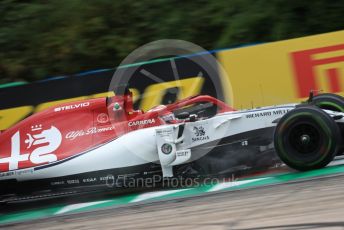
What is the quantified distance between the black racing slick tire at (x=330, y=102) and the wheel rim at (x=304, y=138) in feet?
3.28

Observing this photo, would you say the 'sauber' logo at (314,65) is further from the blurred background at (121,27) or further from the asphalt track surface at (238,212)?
the blurred background at (121,27)

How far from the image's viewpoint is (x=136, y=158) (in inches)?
275

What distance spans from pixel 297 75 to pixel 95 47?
550 cm

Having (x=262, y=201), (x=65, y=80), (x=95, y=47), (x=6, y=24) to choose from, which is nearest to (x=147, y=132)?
(x=262, y=201)

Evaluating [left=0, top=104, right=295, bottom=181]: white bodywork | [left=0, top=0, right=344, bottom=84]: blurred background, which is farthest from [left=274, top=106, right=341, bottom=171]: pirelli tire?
[left=0, top=0, right=344, bottom=84]: blurred background

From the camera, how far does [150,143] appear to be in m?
6.96

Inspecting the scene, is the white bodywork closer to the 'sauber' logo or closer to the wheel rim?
the wheel rim

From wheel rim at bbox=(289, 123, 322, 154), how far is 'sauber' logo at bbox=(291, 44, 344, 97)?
87.7 inches

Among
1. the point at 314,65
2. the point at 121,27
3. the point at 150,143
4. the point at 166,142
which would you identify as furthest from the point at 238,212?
the point at 121,27

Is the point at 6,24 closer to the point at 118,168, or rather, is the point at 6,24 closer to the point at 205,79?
the point at 205,79

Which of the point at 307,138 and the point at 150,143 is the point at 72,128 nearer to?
the point at 150,143

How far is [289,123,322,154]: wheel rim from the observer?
6543 millimetres

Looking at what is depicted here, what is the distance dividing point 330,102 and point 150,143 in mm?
2387

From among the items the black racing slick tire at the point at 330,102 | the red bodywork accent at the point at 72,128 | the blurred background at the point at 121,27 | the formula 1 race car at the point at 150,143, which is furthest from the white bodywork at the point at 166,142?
the blurred background at the point at 121,27
